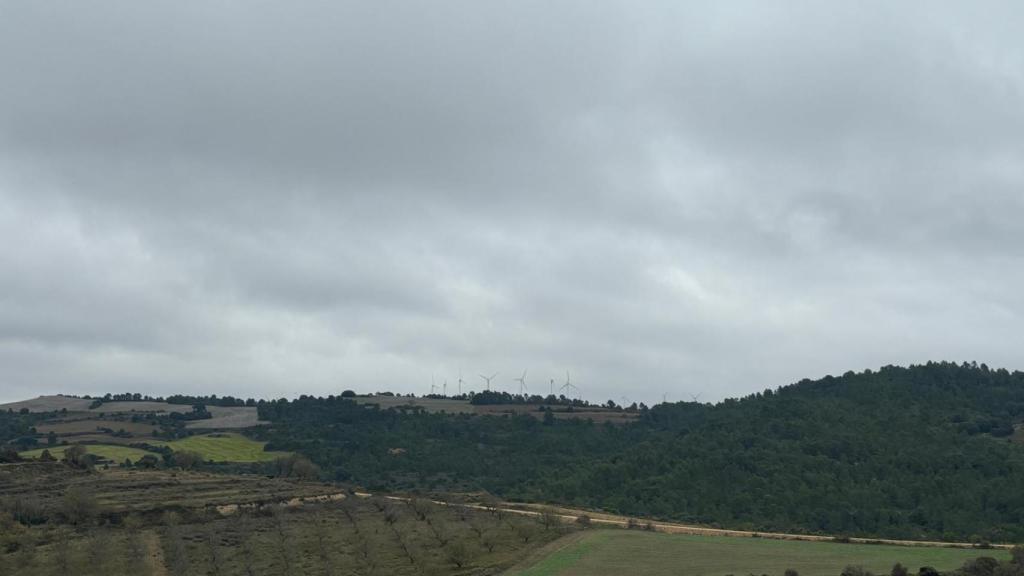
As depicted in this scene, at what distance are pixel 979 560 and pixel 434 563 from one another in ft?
181

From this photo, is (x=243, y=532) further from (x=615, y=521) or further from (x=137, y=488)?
(x=615, y=521)

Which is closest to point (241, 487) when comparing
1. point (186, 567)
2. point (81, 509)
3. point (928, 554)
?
point (81, 509)

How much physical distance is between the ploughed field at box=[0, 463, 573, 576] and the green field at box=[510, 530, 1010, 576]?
6.94 meters

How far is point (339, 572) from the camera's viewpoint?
11350 cm

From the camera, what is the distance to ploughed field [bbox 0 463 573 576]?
115188 millimetres

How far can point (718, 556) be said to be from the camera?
4626 inches

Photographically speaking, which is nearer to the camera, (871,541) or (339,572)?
(339,572)

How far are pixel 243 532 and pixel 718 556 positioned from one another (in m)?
57.7

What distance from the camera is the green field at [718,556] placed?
108312 millimetres

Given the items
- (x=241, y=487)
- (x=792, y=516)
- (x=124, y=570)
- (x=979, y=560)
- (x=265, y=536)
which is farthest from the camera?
(x=792, y=516)

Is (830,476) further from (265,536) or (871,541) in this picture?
(265,536)

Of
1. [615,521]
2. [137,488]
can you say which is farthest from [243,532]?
[615,521]

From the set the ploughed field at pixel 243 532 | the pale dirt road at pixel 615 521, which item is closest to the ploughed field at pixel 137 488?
the ploughed field at pixel 243 532

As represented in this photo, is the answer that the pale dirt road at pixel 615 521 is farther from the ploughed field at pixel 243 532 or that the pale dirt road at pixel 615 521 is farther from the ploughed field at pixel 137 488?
the ploughed field at pixel 137 488
